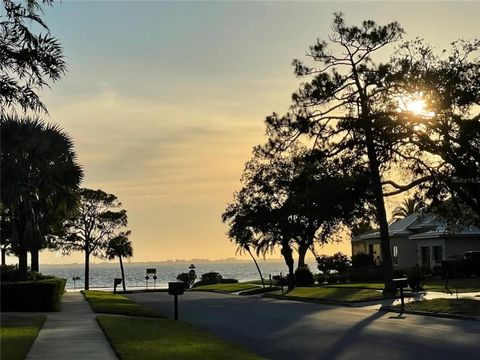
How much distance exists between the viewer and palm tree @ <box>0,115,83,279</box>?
103ft

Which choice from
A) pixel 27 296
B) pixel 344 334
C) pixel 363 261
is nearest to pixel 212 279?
pixel 363 261

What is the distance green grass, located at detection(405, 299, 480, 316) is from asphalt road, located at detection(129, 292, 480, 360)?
1146mm

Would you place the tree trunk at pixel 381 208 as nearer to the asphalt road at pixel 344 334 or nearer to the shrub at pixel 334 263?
the asphalt road at pixel 344 334

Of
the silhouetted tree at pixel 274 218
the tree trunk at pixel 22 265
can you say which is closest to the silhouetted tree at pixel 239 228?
the silhouetted tree at pixel 274 218

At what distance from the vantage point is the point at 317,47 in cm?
3203

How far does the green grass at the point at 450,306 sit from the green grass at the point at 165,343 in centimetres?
883

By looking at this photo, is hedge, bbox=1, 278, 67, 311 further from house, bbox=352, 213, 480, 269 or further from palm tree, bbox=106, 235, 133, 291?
palm tree, bbox=106, 235, 133, 291

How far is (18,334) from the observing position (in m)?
15.9

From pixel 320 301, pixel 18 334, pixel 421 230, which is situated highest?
pixel 421 230

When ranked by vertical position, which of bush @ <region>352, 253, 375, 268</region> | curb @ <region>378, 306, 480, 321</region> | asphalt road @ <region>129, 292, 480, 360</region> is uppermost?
bush @ <region>352, 253, 375, 268</region>

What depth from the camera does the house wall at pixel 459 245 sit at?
49469 mm

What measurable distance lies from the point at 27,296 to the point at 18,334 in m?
9.71

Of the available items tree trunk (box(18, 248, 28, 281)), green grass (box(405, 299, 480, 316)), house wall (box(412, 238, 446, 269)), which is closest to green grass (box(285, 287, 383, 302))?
green grass (box(405, 299, 480, 316))

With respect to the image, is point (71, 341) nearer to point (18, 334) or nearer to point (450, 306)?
point (18, 334)
